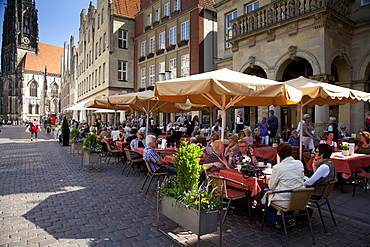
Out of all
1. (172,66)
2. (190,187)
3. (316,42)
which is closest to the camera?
(190,187)

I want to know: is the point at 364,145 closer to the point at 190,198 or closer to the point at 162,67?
the point at 190,198

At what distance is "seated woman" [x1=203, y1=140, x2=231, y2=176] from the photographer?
17.4ft

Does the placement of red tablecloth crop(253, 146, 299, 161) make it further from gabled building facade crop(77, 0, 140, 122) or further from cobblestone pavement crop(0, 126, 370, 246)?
gabled building facade crop(77, 0, 140, 122)

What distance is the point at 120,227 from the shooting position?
4535mm

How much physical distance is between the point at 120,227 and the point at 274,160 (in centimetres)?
559

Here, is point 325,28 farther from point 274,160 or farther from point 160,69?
point 160,69

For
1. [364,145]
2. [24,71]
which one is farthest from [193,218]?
[24,71]

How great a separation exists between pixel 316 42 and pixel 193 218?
10881 mm

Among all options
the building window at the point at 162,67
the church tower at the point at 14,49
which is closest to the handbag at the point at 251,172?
the building window at the point at 162,67

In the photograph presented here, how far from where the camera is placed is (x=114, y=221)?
480 centimetres

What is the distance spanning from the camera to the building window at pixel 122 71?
105 ft

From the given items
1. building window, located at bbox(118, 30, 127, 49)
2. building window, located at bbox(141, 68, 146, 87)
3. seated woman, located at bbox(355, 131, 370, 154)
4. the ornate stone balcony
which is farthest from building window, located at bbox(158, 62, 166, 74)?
seated woman, located at bbox(355, 131, 370, 154)

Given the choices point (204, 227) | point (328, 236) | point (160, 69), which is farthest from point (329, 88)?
point (160, 69)

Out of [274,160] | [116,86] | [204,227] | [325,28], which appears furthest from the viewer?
[116,86]
